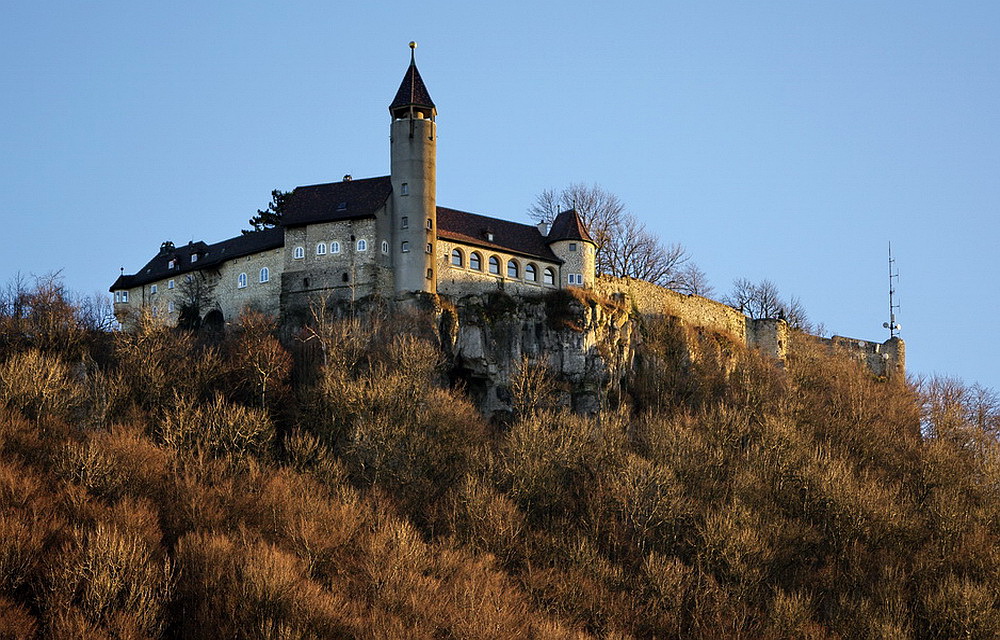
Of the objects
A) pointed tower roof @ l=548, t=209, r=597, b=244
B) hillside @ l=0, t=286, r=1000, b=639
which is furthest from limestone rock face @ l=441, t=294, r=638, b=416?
pointed tower roof @ l=548, t=209, r=597, b=244

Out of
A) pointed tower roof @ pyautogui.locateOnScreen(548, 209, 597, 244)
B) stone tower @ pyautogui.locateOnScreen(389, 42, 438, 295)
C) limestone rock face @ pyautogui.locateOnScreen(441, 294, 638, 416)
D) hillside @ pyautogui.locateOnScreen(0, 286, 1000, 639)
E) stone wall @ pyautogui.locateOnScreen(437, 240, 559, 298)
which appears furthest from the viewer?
pointed tower roof @ pyautogui.locateOnScreen(548, 209, 597, 244)

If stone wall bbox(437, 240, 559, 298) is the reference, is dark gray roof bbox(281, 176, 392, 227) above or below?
above

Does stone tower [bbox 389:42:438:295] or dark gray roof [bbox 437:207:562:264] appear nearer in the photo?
stone tower [bbox 389:42:438:295]

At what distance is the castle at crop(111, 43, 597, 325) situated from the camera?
6450cm

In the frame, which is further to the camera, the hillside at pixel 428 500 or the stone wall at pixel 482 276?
the stone wall at pixel 482 276

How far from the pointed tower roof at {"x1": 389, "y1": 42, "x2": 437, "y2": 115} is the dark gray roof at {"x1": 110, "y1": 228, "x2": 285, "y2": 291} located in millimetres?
9444

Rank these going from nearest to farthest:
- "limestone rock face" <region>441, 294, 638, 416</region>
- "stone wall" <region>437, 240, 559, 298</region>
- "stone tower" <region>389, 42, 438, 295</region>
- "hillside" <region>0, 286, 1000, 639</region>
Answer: "hillside" <region>0, 286, 1000, 639</region>, "limestone rock face" <region>441, 294, 638, 416</region>, "stone tower" <region>389, 42, 438, 295</region>, "stone wall" <region>437, 240, 559, 298</region>

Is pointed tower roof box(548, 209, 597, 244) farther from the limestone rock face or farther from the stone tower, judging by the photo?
the stone tower

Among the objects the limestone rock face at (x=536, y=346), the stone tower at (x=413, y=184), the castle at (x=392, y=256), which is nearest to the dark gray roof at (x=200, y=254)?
the castle at (x=392, y=256)

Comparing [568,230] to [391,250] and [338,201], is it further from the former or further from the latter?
[338,201]

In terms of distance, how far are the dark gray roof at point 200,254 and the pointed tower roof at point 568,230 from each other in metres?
15.3

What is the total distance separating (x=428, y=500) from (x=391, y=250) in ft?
58.5

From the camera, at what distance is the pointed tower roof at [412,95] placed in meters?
67.1

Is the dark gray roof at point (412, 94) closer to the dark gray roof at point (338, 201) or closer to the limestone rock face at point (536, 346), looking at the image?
the dark gray roof at point (338, 201)
